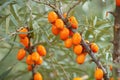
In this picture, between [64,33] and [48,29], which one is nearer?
[64,33]

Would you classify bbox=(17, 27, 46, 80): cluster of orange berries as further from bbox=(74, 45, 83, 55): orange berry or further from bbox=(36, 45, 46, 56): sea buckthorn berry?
bbox=(74, 45, 83, 55): orange berry

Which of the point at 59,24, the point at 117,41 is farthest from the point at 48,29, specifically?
the point at 117,41

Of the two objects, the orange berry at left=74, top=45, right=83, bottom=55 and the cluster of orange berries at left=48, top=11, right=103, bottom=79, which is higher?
the cluster of orange berries at left=48, top=11, right=103, bottom=79

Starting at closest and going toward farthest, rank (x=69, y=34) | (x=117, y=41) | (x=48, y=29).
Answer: (x=117, y=41), (x=69, y=34), (x=48, y=29)

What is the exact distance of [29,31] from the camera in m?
1.28

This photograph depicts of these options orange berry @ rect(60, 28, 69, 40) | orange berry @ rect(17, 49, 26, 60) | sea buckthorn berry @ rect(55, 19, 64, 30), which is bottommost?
orange berry @ rect(17, 49, 26, 60)

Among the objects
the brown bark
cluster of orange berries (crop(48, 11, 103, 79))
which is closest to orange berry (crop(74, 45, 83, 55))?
cluster of orange berries (crop(48, 11, 103, 79))

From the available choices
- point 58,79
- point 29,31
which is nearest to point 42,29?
point 29,31


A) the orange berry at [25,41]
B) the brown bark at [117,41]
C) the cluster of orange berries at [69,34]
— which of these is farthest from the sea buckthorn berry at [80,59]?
the orange berry at [25,41]

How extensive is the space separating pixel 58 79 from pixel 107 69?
405 millimetres

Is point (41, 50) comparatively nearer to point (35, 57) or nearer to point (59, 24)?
point (35, 57)

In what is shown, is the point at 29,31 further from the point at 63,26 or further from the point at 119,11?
the point at 119,11

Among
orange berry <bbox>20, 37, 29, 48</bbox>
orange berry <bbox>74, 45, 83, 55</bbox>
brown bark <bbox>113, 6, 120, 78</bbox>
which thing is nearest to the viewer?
brown bark <bbox>113, 6, 120, 78</bbox>

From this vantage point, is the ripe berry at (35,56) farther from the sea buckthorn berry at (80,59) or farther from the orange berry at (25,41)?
the sea buckthorn berry at (80,59)
